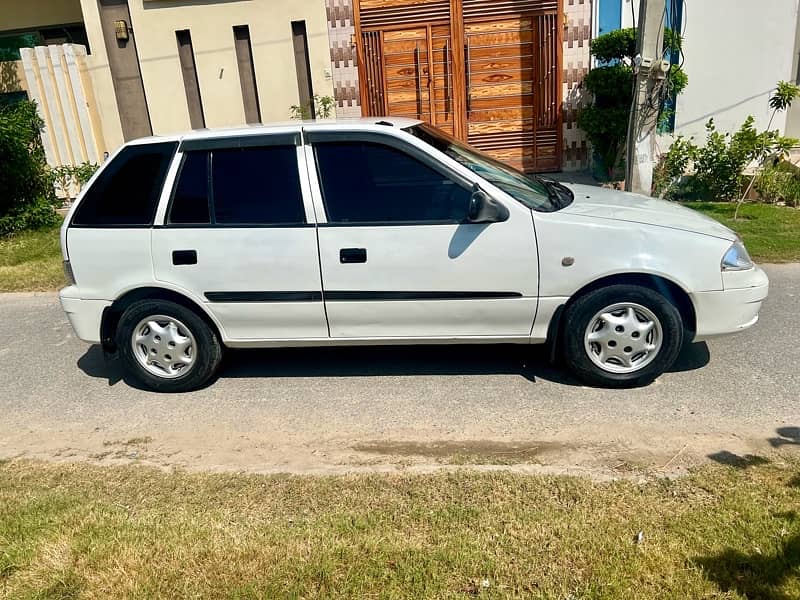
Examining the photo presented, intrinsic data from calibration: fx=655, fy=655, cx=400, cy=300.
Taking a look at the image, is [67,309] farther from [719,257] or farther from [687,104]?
[687,104]

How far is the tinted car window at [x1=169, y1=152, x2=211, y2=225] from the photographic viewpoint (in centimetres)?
457

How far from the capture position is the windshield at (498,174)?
14.7 feet

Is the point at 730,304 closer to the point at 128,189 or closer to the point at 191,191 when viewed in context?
the point at 191,191

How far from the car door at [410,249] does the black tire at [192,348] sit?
3.08 ft

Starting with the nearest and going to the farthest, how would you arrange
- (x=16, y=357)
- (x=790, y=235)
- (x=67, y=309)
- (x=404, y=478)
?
(x=404, y=478)
(x=67, y=309)
(x=16, y=357)
(x=790, y=235)

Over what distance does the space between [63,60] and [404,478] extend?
35.8 ft

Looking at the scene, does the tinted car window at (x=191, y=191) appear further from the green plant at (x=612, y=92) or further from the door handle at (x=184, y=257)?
the green plant at (x=612, y=92)

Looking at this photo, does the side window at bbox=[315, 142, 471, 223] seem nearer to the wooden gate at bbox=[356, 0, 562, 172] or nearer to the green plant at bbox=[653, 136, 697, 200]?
the green plant at bbox=[653, 136, 697, 200]

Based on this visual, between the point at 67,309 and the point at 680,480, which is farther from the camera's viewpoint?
the point at 67,309

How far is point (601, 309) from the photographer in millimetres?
4254

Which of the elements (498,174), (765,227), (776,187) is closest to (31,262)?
(498,174)

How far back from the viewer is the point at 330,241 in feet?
14.4

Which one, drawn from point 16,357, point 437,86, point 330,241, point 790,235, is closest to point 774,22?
point 790,235

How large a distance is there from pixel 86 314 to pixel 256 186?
160cm
